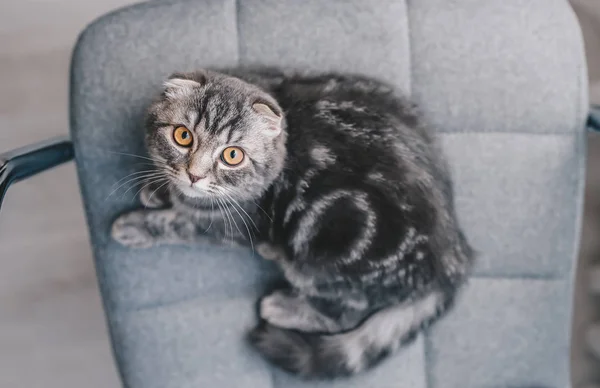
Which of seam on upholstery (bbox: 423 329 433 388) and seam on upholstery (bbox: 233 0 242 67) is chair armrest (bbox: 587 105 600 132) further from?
seam on upholstery (bbox: 233 0 242 67)

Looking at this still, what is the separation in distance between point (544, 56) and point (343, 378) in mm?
660

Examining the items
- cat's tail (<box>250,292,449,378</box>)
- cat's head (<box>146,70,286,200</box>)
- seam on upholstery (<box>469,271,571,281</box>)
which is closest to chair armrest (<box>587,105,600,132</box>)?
seam on upholstery (<box>469,271,571,281</box>)

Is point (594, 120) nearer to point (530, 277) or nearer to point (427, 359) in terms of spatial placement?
point (530, 277)

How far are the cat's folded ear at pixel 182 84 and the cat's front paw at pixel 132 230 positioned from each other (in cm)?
23

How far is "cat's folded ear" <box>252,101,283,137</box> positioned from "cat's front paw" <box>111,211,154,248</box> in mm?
288

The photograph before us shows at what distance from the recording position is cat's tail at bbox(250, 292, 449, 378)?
3.41 ft

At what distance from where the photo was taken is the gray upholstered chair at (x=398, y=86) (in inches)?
41.8

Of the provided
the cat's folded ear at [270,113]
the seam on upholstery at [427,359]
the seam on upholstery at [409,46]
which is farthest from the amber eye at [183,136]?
the seam on upholstery at [427,359]

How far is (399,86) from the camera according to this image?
1077mm

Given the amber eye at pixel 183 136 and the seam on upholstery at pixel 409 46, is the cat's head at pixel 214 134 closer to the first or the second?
the amber eye at pixel 183 136

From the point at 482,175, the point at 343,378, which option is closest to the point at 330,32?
the point at 482,175

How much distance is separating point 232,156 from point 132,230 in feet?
0.80

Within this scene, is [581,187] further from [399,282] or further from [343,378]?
[343,378]

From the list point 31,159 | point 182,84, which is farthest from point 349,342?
point 31,159
